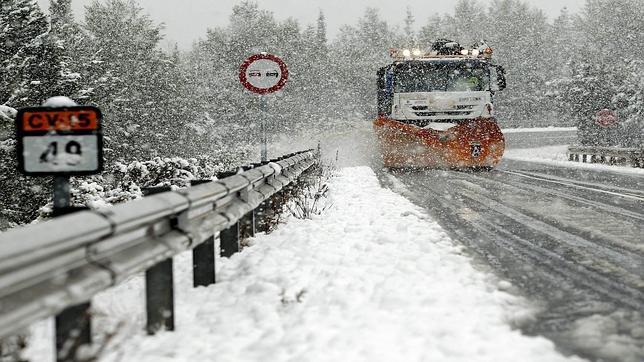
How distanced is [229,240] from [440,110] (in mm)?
13432

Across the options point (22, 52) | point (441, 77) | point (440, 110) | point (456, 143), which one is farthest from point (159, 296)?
point (22, 52)

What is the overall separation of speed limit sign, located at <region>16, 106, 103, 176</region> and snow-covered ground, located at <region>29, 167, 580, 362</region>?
859 mm

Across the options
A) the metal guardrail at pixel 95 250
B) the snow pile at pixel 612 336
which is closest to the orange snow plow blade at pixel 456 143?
the metal guardrail at pixel 95 250

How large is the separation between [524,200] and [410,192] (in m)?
2.28

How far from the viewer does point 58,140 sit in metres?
3.58

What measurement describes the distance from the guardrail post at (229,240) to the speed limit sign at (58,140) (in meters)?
2.20

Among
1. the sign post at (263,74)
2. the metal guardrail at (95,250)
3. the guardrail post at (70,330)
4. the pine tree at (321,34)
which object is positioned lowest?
the guardrail post at (70,330)

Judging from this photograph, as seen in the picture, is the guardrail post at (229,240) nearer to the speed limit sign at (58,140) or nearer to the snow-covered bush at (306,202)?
the speed limit sign at (58,140)

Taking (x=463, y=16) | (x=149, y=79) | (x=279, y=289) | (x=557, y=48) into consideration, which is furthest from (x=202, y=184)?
(x=463, y=16)

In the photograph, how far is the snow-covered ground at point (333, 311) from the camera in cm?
330

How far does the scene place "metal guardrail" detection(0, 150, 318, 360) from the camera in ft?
7.09

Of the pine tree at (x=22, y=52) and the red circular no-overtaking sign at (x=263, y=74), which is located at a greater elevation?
the pine tree at (x=22, y=52)

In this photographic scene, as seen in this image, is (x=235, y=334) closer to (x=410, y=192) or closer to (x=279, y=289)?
(x=279, y=289)

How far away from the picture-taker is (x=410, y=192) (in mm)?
12328
